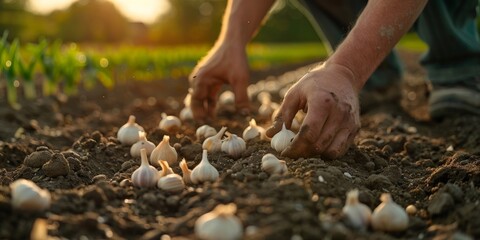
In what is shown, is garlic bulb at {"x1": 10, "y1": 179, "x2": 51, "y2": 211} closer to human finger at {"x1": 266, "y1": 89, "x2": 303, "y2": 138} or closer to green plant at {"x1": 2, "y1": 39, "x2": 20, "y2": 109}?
human finger at {"x1": 266, "y1": 89, "x2": 303, "y2": 138}

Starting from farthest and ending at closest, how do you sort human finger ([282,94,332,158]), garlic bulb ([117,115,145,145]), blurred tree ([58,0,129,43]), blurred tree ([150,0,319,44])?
blurred tree ([150,0,319,44]), blurred tree ([58,0,129,43]), garlic bulb ([117,115,145,145]), human finger ([282,94,332,158])

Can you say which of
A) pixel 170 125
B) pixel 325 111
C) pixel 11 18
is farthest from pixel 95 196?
pixel 11 18

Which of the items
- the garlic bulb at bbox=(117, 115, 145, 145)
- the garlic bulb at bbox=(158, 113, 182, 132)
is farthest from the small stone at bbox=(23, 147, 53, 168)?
the garlic bulb at bbox=(158, 113, 182, 132)

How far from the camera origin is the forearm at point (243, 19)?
10.5ft

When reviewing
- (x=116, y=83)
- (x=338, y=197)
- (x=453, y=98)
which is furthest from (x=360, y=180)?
(x=116, y=83)

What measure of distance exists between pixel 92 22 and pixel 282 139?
3288 cm

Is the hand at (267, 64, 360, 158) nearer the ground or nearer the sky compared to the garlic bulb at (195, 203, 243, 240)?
nearer the sky

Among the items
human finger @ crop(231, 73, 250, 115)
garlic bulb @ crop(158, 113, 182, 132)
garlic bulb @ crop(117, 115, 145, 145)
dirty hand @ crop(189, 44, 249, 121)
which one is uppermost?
dirty hand @ crop(189, 44, 249, 121)

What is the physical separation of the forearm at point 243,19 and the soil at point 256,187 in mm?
465

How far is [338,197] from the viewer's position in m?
1.83

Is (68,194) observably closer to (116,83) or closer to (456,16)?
(456,16)

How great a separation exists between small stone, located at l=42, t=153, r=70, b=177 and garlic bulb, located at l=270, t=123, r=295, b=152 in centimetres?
78

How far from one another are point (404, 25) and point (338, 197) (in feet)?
2.74

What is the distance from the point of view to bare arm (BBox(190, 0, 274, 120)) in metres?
3.16
